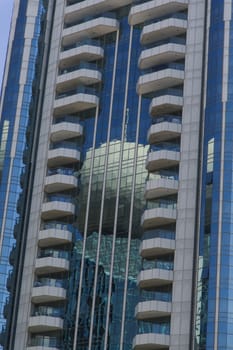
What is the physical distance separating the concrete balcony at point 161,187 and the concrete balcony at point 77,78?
585 inches

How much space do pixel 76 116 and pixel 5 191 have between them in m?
10.8

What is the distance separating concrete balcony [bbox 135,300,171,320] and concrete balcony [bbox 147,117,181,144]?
16.6 metres

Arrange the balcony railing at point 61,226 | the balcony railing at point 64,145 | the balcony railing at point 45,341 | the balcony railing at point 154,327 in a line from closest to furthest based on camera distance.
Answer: the balcony railing at point 154,327 < the balcony railing at point 45,341 < the balcony railing at point 61,226 < the balcony railing at point 64,145

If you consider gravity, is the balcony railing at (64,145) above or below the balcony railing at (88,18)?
below

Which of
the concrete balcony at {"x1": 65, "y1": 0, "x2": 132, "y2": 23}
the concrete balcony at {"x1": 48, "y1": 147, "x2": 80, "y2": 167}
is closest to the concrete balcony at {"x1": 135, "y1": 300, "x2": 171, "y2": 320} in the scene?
the concrete balcony at {"x1": 48, "y1": 147, "x2": 80, "y2": 167}

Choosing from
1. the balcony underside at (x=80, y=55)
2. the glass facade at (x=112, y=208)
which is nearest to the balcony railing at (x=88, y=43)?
the balcony underside at (x=80, y=55)

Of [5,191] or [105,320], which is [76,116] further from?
[105,320]

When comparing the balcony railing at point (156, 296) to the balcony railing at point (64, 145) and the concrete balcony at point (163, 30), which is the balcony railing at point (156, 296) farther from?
the concrete balcony at point (163, 30)

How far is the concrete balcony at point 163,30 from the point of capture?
286 feet

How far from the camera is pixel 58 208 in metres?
83.4

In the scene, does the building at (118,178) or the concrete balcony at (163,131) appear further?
the concrete balcony at (163,131)

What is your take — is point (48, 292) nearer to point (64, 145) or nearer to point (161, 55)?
point (64, 145)

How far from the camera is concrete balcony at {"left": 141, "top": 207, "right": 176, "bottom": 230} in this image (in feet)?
255

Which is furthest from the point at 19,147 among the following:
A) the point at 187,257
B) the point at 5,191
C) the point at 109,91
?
the point at 187,257
